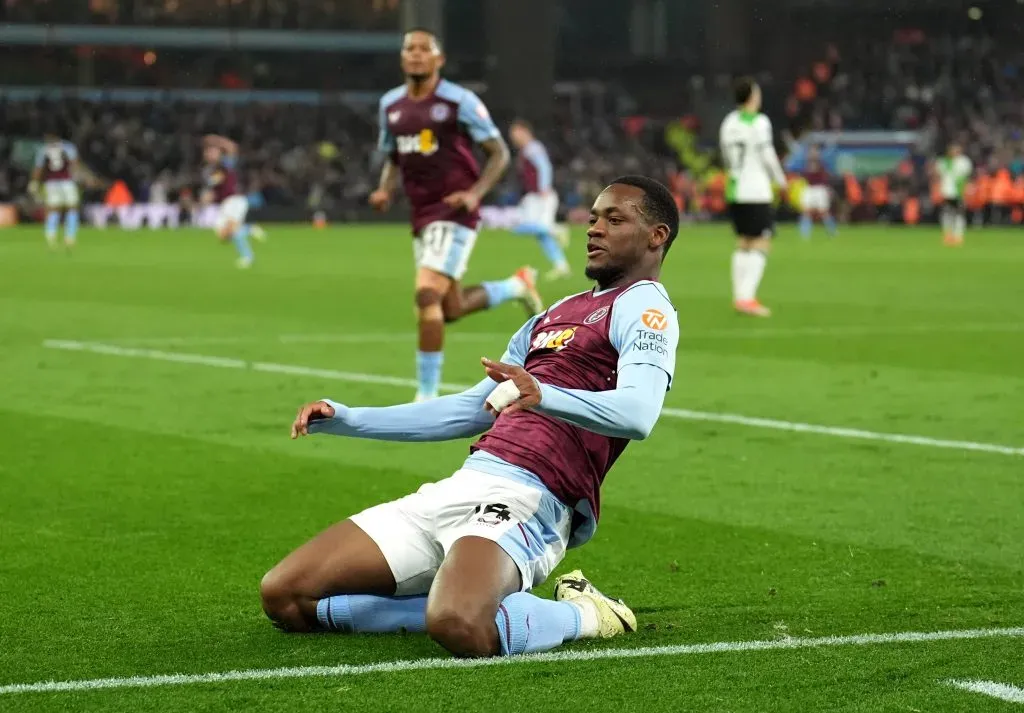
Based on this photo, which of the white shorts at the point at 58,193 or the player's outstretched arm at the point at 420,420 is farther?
the white shorts at the point at 58,193

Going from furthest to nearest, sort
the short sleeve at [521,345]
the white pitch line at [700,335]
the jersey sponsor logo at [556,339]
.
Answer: the white pitch line at [700,335]
the short sleeve at [521,345]
the jersey sponsor logo at [556,339]

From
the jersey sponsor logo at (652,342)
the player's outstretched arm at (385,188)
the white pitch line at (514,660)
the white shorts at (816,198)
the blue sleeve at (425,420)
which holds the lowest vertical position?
the white shorts at (816,198)

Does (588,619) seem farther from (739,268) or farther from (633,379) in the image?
(739,268)

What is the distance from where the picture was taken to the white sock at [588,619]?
5633 mm

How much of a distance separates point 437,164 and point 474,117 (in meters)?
0.42

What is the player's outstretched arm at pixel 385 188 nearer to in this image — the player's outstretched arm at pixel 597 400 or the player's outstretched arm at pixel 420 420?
the player's outstretched arm at pixel 420 420

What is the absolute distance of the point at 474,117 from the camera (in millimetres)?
12211

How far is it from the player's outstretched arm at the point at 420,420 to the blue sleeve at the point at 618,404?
0.59 m

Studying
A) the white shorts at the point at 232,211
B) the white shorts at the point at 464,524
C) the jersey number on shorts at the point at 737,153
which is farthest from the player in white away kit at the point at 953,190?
the white shorts at the point at 464,524

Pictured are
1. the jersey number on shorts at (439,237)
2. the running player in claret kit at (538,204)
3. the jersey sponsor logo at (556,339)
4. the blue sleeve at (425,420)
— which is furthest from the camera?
the running player in claret kit at (538,204)

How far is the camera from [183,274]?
2698 cm

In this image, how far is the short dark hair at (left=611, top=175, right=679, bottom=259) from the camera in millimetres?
5891

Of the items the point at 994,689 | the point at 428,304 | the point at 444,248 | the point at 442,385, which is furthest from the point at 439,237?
the point at 994,689

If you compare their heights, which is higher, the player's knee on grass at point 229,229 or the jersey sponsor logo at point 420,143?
the jersey sponsor logo at point 420,143
